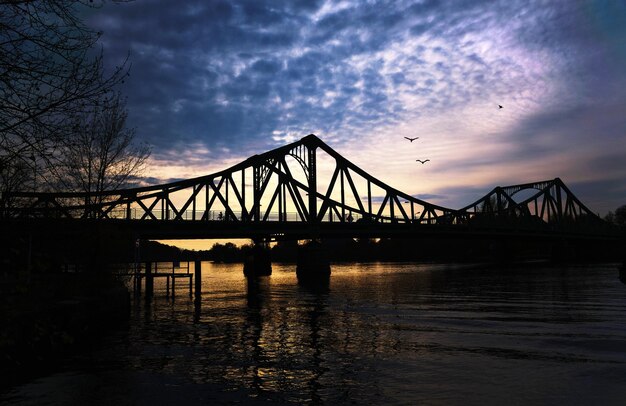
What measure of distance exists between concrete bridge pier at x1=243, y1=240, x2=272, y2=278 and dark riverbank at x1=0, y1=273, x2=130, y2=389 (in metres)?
53.3

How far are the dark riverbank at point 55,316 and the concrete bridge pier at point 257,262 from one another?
53264mm

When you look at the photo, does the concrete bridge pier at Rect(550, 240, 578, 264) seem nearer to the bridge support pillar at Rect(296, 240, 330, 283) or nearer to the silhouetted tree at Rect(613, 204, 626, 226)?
the silhouetted tree at Rect(613, 204, 626, 226)

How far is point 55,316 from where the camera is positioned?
580 inches

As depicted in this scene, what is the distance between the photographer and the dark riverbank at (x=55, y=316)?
34.7 feet

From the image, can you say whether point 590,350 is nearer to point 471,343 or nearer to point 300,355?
point 471,343

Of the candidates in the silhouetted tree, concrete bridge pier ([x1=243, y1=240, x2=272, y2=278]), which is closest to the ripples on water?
concrete bridge pier ([x1=243, y1=240, x2=272, y2=278])

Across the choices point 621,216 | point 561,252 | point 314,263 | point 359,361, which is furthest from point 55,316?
point 621,216

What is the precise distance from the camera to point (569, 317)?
21.9m

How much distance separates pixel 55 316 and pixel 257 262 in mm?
64181

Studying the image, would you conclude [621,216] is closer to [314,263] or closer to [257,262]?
[314,263]

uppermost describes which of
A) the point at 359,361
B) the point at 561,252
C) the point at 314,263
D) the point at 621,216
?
the point at 621,216

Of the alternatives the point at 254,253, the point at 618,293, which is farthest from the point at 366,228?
the point at 618,293

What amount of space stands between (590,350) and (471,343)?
10.8 ft

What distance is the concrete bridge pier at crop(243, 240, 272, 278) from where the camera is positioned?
7769cm
